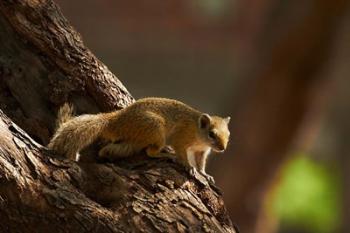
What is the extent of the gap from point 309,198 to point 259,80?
772cm

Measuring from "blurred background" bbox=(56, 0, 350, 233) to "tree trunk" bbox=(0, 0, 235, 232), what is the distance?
366cm

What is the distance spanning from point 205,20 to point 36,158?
15.1 meters

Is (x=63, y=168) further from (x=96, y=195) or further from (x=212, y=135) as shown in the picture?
(x=212, y=135)

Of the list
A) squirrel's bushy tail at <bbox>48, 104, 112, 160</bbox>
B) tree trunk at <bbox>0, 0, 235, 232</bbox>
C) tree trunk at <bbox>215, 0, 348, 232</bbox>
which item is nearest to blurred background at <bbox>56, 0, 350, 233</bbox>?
tree trunk at <bbox>215, 0, 348, 232</bbox>

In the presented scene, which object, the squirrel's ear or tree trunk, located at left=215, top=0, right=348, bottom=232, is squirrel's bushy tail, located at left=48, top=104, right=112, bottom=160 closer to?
the squirrel's ear

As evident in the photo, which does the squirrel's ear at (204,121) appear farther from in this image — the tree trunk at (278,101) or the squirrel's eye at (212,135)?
the tree trunk at (278,101)

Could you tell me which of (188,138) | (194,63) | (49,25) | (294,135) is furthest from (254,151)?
(194,63)

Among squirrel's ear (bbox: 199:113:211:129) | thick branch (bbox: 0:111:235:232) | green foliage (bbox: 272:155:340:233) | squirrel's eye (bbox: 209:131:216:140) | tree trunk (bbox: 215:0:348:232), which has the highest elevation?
green foliage (bbox: 272:155:340:233)

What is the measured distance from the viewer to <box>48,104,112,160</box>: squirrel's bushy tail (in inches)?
151

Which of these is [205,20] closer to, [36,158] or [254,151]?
[254,151]

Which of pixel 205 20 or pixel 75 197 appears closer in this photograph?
pixel 75 197

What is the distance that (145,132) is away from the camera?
4270 millimetres

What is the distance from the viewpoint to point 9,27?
4168mm

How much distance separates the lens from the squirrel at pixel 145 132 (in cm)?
394
